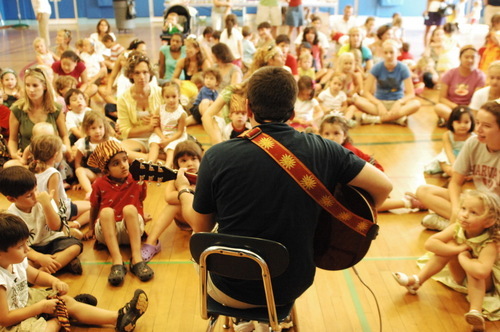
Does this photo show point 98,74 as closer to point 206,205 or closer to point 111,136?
point 111,136

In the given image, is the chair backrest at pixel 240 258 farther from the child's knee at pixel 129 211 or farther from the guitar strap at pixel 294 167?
the child's knee at pixel 129 211

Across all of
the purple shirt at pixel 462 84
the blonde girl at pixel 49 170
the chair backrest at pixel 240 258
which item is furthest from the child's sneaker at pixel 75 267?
the purple shirt at pixel 462 84

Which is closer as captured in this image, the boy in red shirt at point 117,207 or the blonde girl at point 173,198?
the boy in red shirt at point 117,207

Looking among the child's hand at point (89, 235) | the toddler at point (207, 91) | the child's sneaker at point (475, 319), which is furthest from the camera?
the toddler at point (207, 91)

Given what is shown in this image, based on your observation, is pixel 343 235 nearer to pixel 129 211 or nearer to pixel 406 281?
pixel 406 281

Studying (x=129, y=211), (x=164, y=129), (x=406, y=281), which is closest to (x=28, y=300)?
(x=129, y=211)

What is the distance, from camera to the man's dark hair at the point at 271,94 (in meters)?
1.94

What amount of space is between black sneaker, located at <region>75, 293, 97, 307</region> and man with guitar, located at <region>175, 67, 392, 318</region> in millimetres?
1276

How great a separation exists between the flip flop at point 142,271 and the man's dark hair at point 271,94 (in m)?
1.71

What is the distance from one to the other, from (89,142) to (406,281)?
9.50ft

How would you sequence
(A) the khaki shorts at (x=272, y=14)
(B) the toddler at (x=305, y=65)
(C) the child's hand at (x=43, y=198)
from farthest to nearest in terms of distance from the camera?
(A) the khaki shorts at (x=272, y=14), (B) the toddler at (x=305, y=65), (C) the child's hand at (x=43, y=198)

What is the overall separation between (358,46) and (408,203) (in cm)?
423

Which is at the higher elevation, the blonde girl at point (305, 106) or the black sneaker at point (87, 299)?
the blonde girl at point (305, 106)

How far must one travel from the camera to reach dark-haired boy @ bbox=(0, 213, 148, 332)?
249 cm
